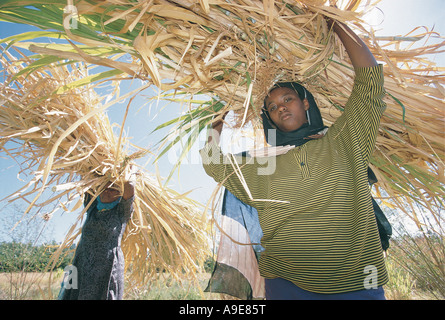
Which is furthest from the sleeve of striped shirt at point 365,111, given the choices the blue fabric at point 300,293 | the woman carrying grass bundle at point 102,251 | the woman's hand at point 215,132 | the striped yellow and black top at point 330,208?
the woman carrying grass bundle at point 102,251

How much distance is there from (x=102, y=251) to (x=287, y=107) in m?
1.37

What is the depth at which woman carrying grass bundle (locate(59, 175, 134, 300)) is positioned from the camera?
1.49 metres

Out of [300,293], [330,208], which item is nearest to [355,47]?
[330,208]

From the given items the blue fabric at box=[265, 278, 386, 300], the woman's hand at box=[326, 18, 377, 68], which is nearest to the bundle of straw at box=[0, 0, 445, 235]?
the woman's hand at box=[326, 18, 377, 68]

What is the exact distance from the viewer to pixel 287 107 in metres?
1.21

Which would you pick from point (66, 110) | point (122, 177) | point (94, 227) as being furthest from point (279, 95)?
point (94, 227)

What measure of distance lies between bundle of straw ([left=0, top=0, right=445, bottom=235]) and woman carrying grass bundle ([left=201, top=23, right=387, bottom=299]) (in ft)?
0.44

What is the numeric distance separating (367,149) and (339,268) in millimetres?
471

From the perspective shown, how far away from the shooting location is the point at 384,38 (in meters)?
1.01

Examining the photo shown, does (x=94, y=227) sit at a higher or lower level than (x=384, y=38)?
lower

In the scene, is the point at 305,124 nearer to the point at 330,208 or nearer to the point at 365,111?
the point at 365,111

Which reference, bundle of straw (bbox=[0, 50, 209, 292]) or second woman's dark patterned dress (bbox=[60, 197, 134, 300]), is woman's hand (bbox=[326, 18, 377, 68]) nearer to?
bundle of straw (bbox=[0, 50, 209, 292])

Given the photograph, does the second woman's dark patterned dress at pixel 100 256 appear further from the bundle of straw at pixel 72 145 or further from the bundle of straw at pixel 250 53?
the bundle of straw at pixel 250 53
